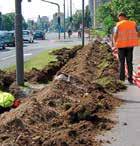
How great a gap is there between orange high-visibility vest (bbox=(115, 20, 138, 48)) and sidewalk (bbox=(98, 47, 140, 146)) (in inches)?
128

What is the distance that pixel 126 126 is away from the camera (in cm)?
867

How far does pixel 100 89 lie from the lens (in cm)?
1185

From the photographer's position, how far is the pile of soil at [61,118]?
7.11m

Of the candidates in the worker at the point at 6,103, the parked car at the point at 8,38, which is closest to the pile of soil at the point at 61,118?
the worker at the point at 6,103

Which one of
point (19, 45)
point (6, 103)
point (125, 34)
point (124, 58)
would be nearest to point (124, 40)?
point (125, 34)

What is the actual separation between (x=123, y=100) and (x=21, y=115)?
3.86 metres

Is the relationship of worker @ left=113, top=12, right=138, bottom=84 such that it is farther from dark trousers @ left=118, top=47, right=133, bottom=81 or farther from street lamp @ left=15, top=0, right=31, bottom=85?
street lamp @ left=15, top=0, right=31, bottom=85

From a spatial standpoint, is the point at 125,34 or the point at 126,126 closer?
the point at 126,126

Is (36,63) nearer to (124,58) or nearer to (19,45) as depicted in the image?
(124,58)

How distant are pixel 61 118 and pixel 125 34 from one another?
24.1ft

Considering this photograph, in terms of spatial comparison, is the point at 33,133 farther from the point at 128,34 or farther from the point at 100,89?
the point at 128,34

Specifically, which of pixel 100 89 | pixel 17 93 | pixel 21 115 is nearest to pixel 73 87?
pixel 100 89

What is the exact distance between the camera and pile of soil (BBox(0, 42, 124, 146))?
280 inches

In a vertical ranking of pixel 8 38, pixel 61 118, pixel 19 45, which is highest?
pixel 19 45
